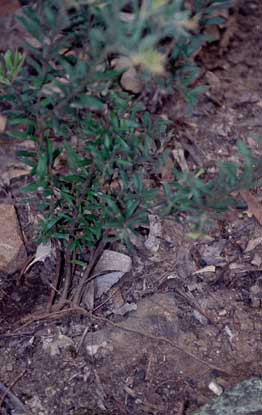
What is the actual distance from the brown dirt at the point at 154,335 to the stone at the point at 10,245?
5cm

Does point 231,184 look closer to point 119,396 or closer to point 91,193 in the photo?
point 91,193

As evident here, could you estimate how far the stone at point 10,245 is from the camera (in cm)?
257

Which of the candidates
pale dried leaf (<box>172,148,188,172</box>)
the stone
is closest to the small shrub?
the stone

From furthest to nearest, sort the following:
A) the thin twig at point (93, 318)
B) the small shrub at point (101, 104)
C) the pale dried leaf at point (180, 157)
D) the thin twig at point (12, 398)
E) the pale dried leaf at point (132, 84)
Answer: the pale dried leaf at point (132, 84) < the pale dried leaf at point (180, 157) < the thin twig at point (93, 318) < the thin twig at point (12, 398) < the small shrub at point (101, 104)

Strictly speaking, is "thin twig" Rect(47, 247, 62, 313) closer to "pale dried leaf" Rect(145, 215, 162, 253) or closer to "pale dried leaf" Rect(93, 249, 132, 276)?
"pale dried leaf" Rect(93, 249, 132, 276)

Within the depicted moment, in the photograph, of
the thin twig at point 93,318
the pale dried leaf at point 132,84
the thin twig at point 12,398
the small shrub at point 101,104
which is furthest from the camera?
the pale dried leaf at point 132,84

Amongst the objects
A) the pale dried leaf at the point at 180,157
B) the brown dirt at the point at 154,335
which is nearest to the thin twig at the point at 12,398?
the brown dirt at the point at 154,335

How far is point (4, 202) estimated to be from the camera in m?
2.82

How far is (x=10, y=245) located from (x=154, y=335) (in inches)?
26.5

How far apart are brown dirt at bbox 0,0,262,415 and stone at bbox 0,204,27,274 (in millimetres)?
48

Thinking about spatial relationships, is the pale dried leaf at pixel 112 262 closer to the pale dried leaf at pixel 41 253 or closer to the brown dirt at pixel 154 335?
the brown dirt at pixel 154 335

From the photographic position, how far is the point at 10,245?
103 inches

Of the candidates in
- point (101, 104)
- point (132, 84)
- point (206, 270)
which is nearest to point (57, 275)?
point (206, 270)

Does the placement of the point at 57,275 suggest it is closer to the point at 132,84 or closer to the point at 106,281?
the point at 106,281
